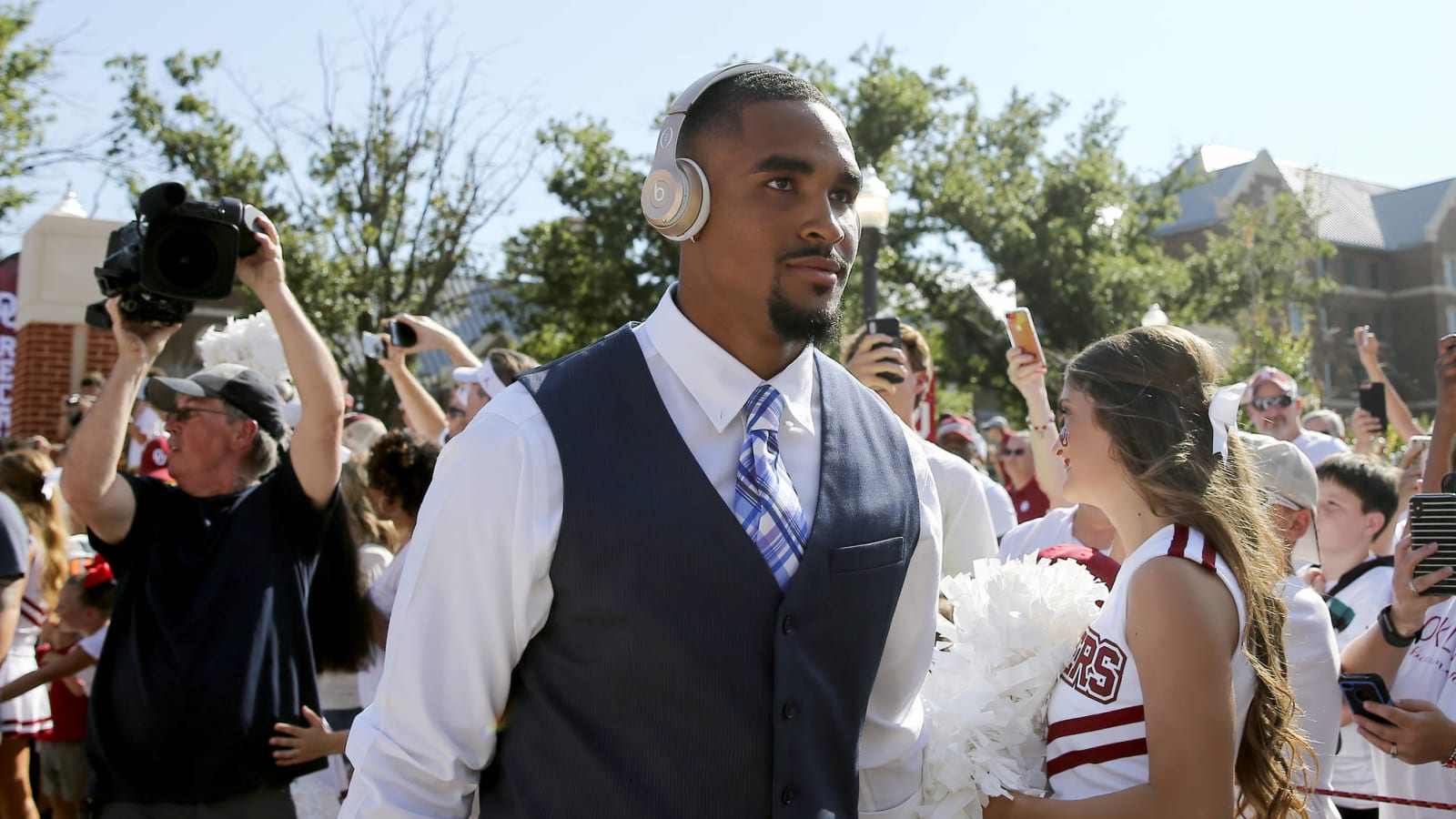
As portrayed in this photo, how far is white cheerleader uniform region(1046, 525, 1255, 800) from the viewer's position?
2295mm

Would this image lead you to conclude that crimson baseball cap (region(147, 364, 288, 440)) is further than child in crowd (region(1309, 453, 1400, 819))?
No

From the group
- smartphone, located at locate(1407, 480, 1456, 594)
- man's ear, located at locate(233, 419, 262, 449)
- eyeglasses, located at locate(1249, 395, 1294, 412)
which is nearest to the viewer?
smartphone, located at locate(1407, 480, 1456, 594)

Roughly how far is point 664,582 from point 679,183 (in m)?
0.67

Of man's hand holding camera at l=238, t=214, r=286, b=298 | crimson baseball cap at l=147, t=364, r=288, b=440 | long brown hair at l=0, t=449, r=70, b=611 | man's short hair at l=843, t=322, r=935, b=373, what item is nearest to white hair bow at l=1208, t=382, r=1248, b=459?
man's short hair at l=843, t=322, r=935, b=373

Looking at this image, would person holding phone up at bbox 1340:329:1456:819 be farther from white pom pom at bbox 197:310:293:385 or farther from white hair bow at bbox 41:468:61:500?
white hair bow at bbox 41:468:61:500

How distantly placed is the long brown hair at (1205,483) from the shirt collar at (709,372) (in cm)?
90

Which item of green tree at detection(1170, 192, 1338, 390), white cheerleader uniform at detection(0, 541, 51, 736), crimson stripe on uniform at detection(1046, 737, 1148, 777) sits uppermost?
green tree at detection(1170, 192, 1338, 390)

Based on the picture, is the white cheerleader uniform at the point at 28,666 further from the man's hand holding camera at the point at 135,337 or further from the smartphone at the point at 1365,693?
the smartphone at the point at 1365,693

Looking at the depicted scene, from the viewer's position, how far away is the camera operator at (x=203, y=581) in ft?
11.5

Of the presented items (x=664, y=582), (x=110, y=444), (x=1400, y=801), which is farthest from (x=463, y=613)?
(x=1400, y=801)

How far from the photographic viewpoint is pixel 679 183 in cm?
198

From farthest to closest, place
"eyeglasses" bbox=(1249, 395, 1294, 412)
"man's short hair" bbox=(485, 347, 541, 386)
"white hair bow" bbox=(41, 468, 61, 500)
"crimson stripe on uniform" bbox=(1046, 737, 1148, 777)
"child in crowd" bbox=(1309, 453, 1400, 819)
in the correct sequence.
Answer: "eyeglasses" bbox=(1249, 395, 1294, 412) → "white hair bow" bbox=(41, 468, 61, 500) → "man's short hair" bbox=(485, 347, 541, 386) → "child in crowd" bbox=(1309, 453, 1400, 819) → "crimson stripe on uniform" bbox=(1046, 737, 1148, 777)

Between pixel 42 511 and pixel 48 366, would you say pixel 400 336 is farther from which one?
pixel 48 366

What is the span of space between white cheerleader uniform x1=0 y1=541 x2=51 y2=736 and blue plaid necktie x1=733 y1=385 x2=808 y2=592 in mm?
4717
